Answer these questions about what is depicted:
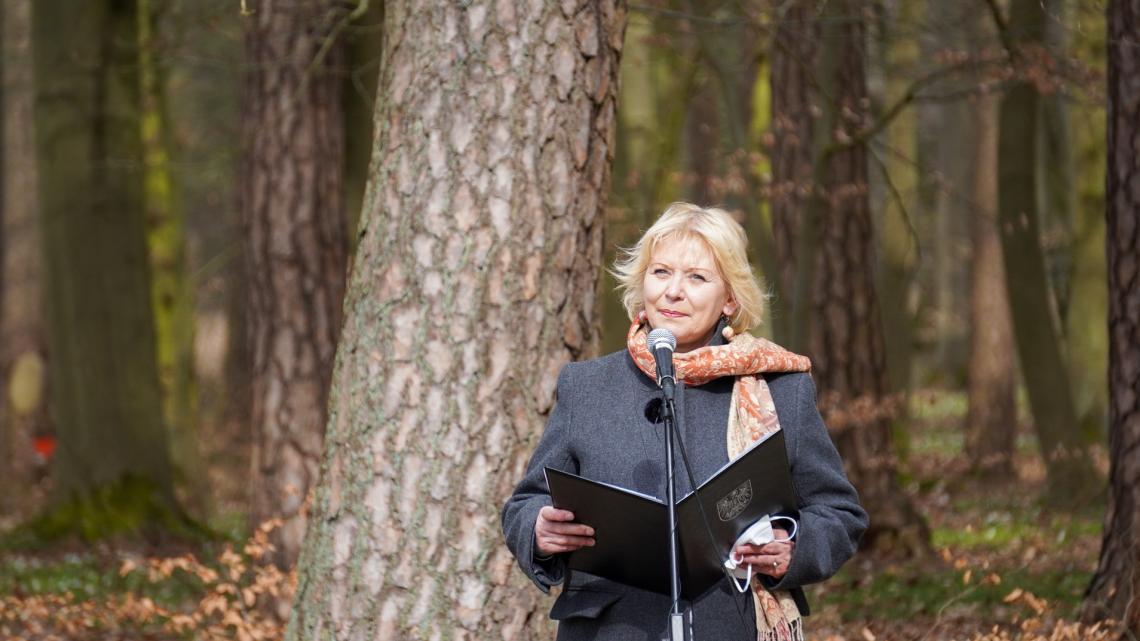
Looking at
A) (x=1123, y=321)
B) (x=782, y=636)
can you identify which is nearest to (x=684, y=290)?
(x=782, y=636)

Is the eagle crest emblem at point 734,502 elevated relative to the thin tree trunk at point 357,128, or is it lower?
lower

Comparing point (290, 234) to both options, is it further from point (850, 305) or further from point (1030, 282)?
point (1030, 282)

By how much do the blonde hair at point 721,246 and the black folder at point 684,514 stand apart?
520 mm

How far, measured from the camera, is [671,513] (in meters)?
3.29

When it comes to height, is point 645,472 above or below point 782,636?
above

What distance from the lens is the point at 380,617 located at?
202 inches

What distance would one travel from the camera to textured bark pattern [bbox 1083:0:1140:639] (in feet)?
22.2

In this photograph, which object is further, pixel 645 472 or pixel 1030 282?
pixel 1030 282

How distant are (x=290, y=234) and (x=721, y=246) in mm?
6574

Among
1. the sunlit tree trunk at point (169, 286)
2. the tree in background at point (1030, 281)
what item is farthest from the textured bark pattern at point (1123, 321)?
the sunlit tree trunk at point (169, 286)

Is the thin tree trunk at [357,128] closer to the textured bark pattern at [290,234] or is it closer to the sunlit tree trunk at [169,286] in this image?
the textured bark pattern at [290,234]

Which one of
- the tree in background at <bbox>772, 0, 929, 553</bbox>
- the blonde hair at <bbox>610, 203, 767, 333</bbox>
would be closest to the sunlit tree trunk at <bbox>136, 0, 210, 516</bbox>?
the tree in background at <bbox>772, 0, 929, 553</bbox>

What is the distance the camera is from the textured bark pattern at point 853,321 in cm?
1047

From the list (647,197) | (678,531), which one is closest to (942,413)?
(647,197)
